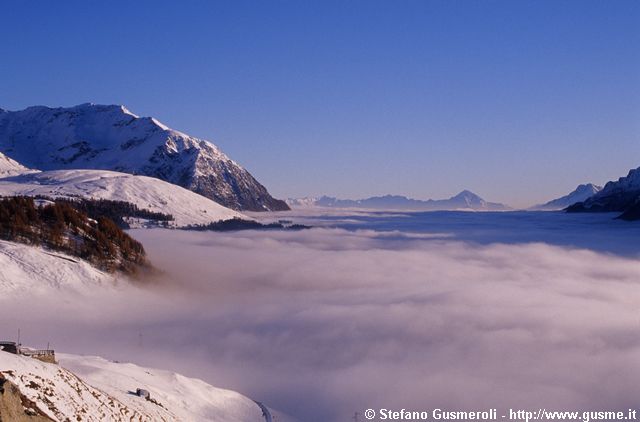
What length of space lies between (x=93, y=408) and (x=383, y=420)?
56.2 meters

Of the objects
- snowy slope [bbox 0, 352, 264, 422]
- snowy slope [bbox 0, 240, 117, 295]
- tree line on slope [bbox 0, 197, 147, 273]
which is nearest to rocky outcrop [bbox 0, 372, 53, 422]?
snowy slope [bbox 0, 352, 264, 422]

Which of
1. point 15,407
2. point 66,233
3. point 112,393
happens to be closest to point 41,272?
point 66,233

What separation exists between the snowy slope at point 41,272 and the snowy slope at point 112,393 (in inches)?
2599

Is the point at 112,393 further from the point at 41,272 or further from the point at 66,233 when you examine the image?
the point at 66,233

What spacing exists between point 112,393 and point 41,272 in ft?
302

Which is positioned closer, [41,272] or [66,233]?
[41,272]

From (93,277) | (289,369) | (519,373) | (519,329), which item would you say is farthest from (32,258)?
(519,329)

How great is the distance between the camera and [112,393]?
59.7 meters

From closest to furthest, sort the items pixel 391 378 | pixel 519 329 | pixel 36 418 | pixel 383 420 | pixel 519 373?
pixel 36 418 → pixel 383 420 → pixel 391 378 → pixel 519 373 → pixel 519 329

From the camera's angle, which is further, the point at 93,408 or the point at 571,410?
the point at 571,410

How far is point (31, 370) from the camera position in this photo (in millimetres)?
48812

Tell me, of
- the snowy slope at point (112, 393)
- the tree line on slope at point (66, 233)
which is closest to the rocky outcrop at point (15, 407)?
the snowy slope at point (112, 393)

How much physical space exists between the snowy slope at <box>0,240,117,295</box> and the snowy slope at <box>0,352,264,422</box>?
66.0 m

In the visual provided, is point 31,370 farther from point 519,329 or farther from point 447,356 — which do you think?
point 519,329
